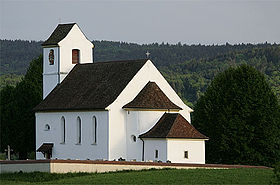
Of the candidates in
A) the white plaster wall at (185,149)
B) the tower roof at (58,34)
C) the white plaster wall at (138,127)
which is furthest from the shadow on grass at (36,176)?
the tower roof at (58,34)

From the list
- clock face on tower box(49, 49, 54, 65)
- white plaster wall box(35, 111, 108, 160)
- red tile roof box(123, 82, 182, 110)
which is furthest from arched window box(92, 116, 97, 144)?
clock face on tower box(49, 49, 54, 65)

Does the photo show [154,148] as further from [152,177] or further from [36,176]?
[152,177]

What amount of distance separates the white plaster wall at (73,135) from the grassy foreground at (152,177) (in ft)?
43.4

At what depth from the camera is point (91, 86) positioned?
73.3m

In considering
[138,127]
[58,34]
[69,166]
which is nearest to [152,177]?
[69,166]

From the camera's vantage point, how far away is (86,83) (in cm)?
7444

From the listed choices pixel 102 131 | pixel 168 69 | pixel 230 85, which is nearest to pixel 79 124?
pixel 102 131

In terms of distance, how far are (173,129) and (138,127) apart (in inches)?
130

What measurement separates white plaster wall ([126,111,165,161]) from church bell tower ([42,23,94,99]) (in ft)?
38.7

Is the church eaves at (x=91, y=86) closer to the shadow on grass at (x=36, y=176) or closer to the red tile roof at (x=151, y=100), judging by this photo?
the red tile roof at (x=151, y=100)

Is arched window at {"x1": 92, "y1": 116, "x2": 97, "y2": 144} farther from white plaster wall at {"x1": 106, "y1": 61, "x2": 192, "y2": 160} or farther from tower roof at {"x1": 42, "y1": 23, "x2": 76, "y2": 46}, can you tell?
tower roof at {"x1": 42, "y1": 23, "x2": 76, "y2": 46}

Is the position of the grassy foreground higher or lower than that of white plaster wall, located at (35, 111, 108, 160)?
lower

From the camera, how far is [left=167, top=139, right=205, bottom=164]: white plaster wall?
6644 centimetres

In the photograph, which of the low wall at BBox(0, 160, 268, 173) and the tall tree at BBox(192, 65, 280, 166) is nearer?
the low wall at BBox(0, 160, 268, 173)
